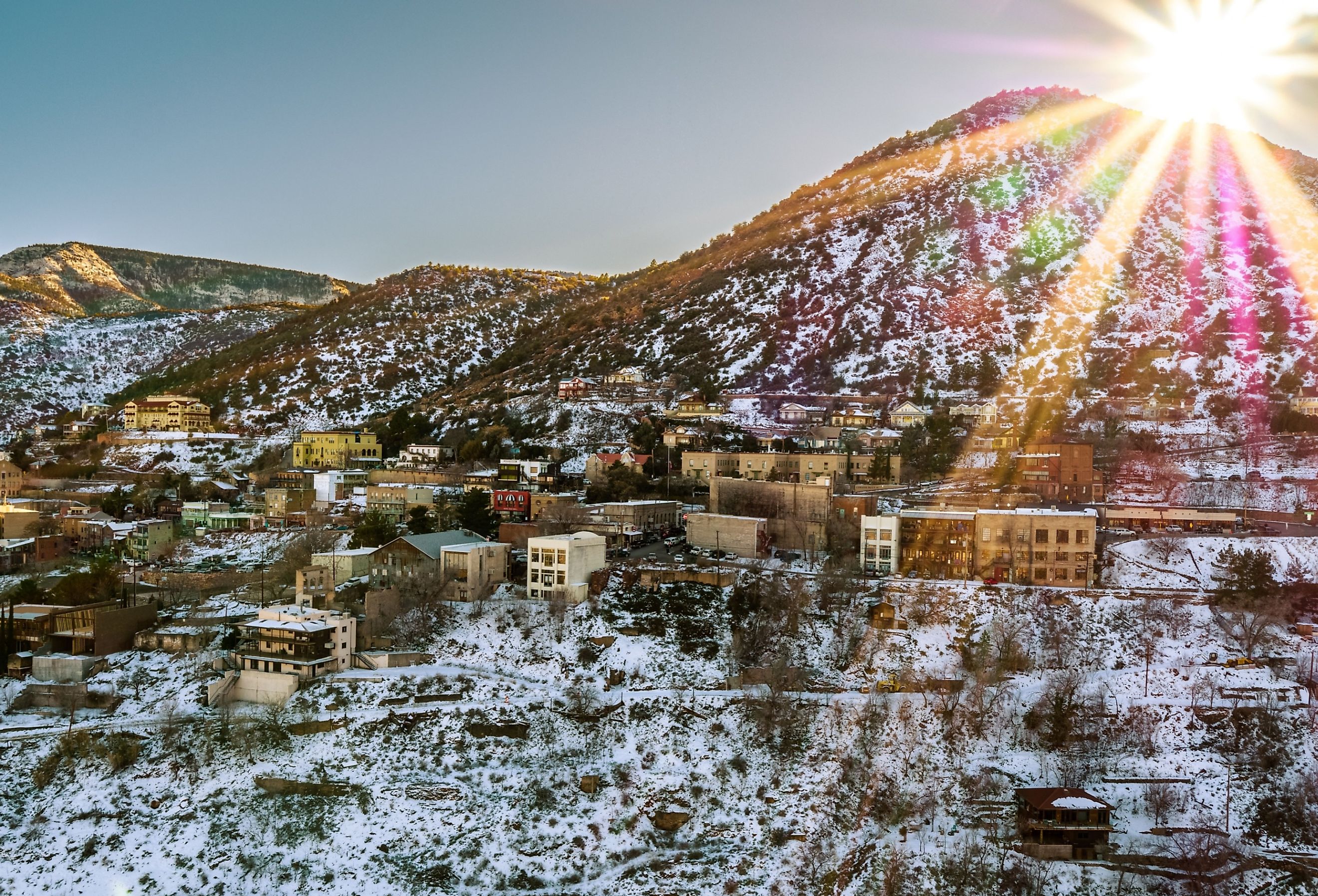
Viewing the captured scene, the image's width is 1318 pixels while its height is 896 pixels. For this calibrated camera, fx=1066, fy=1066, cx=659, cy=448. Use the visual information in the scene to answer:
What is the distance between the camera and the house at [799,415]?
57.8 metres

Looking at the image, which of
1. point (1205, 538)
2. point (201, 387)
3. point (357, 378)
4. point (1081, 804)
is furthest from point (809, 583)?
point (201, 387)

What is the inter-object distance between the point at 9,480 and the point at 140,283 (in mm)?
109969

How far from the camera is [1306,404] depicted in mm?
56031

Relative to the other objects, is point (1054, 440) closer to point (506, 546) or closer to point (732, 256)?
point (506, 546)

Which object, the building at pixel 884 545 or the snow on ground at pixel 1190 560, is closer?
the snow on ground at pixel 1190 560

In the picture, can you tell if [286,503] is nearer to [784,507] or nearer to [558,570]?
[558,570]

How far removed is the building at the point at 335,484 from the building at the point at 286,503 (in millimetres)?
600

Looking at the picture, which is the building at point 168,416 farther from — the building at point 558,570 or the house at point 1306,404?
the house at point 1306,404

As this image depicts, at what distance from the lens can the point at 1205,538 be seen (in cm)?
3422

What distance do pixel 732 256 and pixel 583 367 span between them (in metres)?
27.5

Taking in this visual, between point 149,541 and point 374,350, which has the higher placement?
point 374,350

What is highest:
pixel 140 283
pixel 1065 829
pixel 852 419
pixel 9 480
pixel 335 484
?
pixel 140 283

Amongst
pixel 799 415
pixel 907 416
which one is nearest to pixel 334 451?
pixel 799 415

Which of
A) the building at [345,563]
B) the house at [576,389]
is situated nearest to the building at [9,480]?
the building at [345,563]
